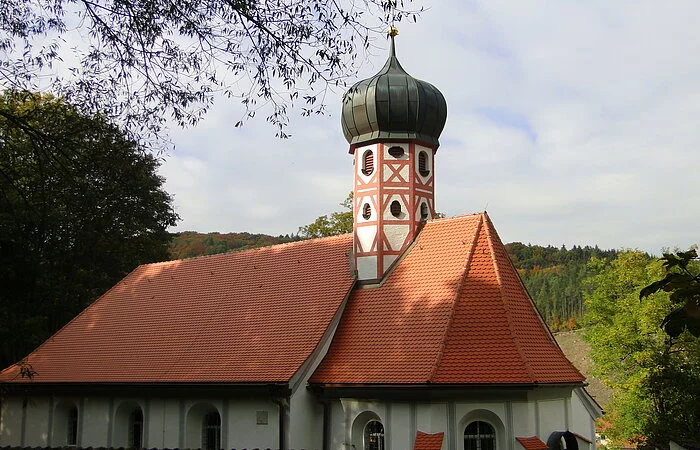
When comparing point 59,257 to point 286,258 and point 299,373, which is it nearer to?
point 286,258

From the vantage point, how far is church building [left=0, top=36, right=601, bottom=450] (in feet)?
49.9

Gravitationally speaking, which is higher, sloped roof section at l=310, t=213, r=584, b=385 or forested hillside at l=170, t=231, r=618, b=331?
forested hillside at l=170, t=231, r=618, b=331

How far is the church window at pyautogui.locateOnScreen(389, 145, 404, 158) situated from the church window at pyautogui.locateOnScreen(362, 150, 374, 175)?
0.52 metres

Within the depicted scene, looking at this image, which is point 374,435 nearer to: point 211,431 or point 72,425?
point 211,431

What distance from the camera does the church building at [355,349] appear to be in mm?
15195

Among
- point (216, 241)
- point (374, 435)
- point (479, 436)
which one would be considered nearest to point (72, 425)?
point (374, 435)

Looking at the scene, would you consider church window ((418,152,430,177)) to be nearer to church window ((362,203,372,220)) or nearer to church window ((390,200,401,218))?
church window ((390,200,401,218))

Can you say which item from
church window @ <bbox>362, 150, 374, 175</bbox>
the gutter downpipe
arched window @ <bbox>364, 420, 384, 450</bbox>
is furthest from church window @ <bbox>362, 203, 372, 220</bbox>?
arched window @ <bbox>364, 420, 384, 450</bbox>

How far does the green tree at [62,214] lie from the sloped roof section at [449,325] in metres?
5.62

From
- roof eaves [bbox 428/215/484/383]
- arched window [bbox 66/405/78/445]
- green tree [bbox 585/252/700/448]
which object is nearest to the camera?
roof eaves [bbox 428/215/484/383]

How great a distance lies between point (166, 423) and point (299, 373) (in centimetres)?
427

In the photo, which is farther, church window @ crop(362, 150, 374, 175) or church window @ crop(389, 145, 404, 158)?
church window @ crop(362, 150, 374, 175)

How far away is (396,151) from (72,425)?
1162 cm

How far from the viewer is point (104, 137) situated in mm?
10555
